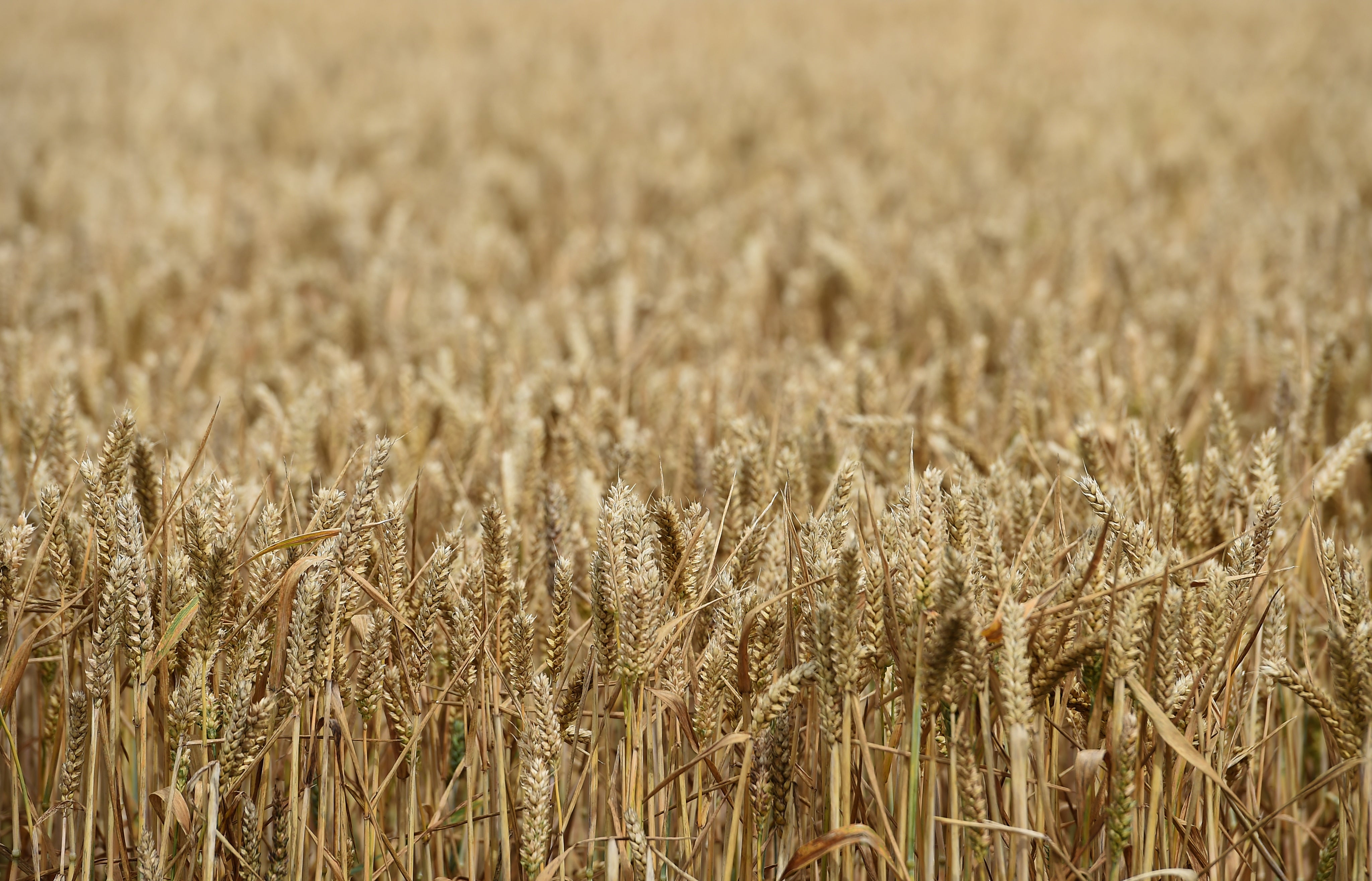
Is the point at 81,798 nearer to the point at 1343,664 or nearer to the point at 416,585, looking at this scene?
the point at 416,585

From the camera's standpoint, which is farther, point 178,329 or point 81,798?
point 178,329

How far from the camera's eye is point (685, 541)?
104 centimetres

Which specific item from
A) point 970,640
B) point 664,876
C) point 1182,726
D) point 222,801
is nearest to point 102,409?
point 222,801

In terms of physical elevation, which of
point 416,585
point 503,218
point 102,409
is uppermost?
point 503,218

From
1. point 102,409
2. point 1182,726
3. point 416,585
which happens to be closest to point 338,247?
point 102,409

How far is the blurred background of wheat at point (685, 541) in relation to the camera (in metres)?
0.95

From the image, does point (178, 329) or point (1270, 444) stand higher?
point (178, 329)

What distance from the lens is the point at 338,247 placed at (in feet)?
11.2

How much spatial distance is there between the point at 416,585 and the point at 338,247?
8.00 feet

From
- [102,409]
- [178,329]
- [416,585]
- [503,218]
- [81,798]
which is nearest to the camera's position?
[81,798]

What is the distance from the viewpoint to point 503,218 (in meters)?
3.82

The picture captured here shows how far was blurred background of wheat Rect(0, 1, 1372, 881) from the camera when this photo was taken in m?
0.95

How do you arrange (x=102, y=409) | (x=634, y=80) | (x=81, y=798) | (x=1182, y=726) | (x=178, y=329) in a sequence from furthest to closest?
(x=634, y=80), (x=178, y=329), (x=102, y=409), (x=81, y=798), (x=1182, y=726)

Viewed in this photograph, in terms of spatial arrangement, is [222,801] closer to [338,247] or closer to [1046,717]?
[1046,717]
